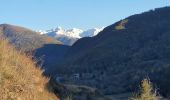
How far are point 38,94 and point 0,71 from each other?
7.34 feet

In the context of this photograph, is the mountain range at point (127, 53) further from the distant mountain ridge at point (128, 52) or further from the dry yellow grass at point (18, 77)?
the dry yellow grass at point (18, 77)

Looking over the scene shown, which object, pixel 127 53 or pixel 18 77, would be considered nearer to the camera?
pixel 18 77

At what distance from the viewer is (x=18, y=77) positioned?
11445 millimetres

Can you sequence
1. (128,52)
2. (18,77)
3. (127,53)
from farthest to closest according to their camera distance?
(128,52)
(127,53)
(18,77)

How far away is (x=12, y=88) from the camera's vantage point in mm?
10875

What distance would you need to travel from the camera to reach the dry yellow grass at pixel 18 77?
1072 cm

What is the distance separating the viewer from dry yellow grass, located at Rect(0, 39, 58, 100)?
35.2ft

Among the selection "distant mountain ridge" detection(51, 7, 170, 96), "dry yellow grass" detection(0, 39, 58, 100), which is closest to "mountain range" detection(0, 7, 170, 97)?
"distant mountain ridge" detection(51, 7, 170, 96)

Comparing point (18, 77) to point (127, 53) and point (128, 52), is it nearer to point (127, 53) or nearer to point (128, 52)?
point (127, 53)

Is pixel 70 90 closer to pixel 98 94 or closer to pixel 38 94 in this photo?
pixel 98 94

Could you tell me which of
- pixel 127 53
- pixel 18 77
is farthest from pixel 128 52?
pixel 18 77

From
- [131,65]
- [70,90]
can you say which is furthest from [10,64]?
[131,65]

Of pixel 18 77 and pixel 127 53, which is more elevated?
pixel 127 53

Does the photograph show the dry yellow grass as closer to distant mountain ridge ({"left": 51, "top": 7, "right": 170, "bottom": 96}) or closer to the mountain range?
distant mountain ridge ({"left": 51, "top": 7, "right": 170, "bottom": 96})
